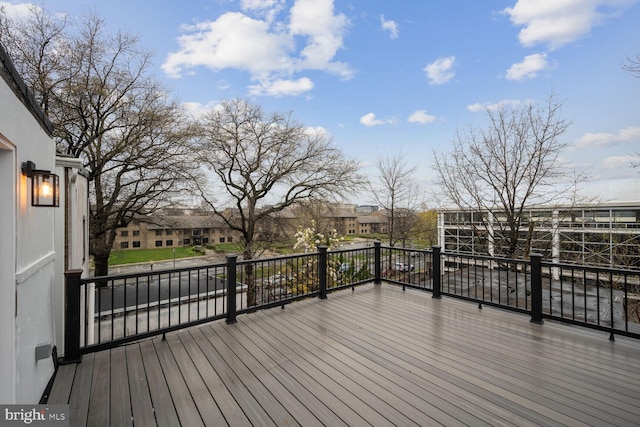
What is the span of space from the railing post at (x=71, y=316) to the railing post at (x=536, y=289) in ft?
17.8

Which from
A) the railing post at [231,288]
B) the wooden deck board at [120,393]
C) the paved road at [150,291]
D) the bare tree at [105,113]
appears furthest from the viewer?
the bare tree at [105,113]

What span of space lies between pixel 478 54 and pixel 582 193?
5055 millimetres

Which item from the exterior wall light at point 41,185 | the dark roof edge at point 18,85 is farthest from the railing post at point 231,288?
the dark roof edge at point 18,85

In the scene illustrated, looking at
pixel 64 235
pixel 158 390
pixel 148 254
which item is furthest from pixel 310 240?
pixel 148 254

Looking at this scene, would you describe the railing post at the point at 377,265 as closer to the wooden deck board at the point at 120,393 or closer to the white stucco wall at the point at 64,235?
the wooden deck board at the point at 120,393

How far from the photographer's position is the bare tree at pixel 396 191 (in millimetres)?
12016

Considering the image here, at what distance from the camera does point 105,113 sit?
10164mm

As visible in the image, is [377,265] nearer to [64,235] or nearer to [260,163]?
[64,235]

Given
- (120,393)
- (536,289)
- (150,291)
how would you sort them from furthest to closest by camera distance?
(150,291) → (536,289) → (120,393)

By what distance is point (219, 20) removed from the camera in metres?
7.89

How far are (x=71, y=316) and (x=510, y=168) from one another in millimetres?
9751

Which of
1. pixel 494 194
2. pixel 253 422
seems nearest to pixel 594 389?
pixel 253 422

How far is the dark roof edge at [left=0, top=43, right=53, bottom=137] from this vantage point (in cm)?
151

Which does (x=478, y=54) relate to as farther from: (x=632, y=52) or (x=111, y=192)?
(x=111, y=192)
